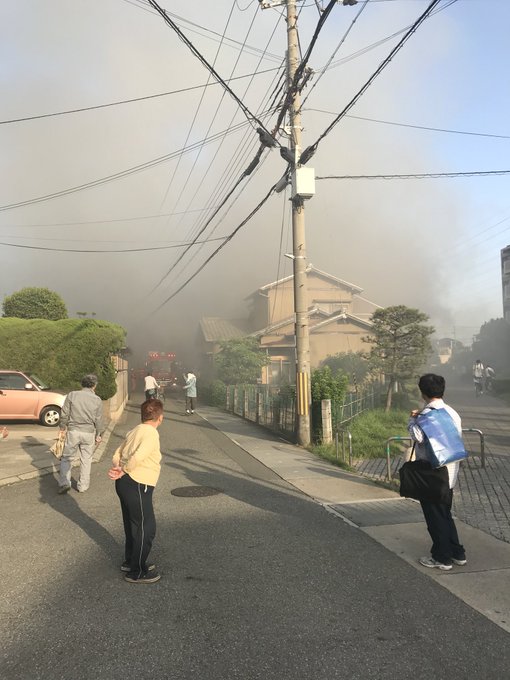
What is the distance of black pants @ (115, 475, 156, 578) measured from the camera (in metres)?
3.96

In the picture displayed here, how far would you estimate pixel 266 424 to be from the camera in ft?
49.5

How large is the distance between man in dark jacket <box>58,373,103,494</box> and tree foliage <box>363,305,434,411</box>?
14.8 metres

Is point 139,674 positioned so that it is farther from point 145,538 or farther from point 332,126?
point 332,126

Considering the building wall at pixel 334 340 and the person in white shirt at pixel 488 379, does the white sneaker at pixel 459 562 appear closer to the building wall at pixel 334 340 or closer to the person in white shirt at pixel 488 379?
the person in white shirt at pixel 488 379

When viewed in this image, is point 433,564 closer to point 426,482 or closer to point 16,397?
point 426,482

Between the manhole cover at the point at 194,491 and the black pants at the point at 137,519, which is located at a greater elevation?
the black pants at the point at 137,519

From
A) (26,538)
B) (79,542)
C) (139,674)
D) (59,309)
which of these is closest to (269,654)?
(139,674)

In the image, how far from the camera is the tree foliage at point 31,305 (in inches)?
759

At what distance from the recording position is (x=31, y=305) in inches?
762

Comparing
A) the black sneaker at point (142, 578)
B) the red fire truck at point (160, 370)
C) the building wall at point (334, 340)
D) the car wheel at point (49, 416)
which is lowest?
the black sneaker at point (142, 578)

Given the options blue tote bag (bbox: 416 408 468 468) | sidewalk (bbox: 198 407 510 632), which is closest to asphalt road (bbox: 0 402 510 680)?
sidewalk (bbox: 198 407 510 632)

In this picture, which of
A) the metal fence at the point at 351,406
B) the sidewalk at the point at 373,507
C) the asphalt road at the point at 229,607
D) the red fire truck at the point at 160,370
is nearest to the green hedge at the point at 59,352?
the sidewalk at the point at 373,507

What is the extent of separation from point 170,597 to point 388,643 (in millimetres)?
1598

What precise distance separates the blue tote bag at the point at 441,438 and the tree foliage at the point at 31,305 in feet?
58.4
